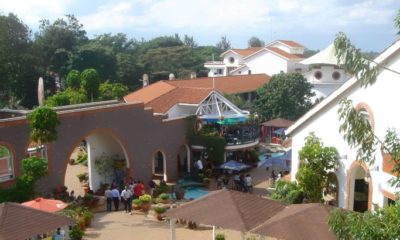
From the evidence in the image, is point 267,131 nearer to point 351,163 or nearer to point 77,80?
point 77,80

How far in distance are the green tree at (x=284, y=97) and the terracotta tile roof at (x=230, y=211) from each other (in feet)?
92.0

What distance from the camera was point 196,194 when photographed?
26125mm

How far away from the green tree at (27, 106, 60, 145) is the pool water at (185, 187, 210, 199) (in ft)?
28.6

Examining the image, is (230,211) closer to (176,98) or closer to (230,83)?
(176,98)

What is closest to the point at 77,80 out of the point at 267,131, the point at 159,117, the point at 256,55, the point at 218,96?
the point at 159,117

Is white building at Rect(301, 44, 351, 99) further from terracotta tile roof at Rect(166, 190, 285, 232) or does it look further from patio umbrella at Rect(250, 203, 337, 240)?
patio umbrella at Rect(250, 203, 337, 240)

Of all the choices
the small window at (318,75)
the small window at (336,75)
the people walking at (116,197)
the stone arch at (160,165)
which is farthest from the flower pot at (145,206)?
the small window at (336,75)

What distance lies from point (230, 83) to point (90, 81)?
20104 millimetres

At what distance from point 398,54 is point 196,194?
47.6ft

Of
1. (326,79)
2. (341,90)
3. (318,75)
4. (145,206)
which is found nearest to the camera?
(341,90)

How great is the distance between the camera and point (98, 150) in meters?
25.8

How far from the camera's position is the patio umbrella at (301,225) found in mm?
11086

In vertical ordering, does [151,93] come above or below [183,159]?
above

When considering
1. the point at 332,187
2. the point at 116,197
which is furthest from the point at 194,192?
the point at 332,187
